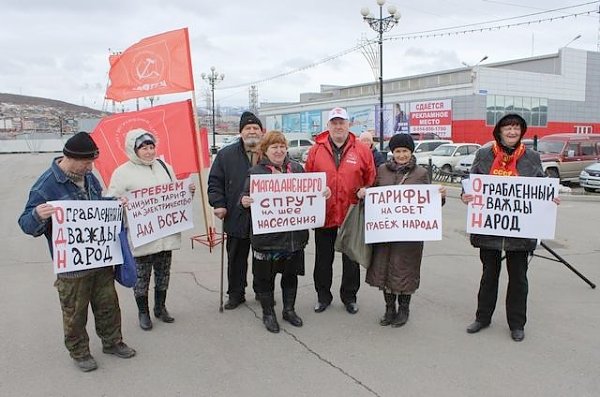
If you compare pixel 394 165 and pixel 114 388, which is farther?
pixel 394 165

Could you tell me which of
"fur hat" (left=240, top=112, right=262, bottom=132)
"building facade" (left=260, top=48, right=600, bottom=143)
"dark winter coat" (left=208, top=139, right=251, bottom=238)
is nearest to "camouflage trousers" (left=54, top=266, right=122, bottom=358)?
"dark winter coat" (left=208, top=139, right=251, bottom=238)

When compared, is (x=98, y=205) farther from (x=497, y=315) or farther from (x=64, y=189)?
(x=497, y=315)

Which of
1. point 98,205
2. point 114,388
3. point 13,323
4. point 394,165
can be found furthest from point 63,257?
point 394,165

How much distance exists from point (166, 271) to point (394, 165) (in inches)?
92.6

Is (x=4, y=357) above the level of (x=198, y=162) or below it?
below

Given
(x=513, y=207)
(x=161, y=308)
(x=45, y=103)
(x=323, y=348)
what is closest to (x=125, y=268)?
(x=161, y=308)

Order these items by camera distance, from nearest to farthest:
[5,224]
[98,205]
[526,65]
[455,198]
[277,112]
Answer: [98,205] < [5,224] < [455,198] < [526,65] < [277,112]

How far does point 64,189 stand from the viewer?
385cm

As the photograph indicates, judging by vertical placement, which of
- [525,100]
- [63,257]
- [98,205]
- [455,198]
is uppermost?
[525,100]

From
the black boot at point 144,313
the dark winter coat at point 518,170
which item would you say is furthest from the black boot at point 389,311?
the black boot at point 144,313

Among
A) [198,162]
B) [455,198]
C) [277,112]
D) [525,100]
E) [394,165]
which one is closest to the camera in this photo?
[394,165]

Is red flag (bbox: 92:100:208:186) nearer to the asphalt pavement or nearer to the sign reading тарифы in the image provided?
the asphalt pavement

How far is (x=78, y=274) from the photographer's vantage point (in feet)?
12.7

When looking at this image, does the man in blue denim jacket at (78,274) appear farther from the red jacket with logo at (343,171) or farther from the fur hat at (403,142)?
the fur hat at (403,142)
